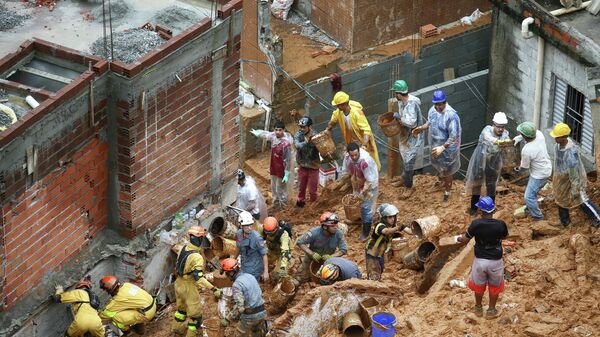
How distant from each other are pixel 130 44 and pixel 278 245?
11.2 ft

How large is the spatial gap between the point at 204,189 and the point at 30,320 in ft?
11.3

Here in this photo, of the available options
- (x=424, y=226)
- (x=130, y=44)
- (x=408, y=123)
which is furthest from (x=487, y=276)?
(x=130, y=44)

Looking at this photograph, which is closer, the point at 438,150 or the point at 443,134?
the point at 438,150

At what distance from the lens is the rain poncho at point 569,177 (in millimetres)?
18875

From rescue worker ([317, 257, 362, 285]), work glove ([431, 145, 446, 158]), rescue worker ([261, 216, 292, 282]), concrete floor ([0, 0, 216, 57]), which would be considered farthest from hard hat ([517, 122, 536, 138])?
concrete floor ([0, 0, 216, 57])

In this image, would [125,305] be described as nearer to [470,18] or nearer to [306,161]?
[306,161]

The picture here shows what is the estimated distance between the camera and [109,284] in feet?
61.0

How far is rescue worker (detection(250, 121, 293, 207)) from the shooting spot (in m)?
21.6

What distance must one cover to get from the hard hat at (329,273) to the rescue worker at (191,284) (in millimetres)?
1413

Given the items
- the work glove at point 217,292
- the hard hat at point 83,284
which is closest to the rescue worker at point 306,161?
the work glove at point 217,292

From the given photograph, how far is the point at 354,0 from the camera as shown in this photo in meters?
25.4

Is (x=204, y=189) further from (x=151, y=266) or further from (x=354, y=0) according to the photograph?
(x=354, y=0)

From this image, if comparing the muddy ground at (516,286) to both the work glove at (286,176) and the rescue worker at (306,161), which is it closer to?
the rescue worker at (306,161)

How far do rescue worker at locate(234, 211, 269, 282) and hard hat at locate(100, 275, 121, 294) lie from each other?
1.72m
